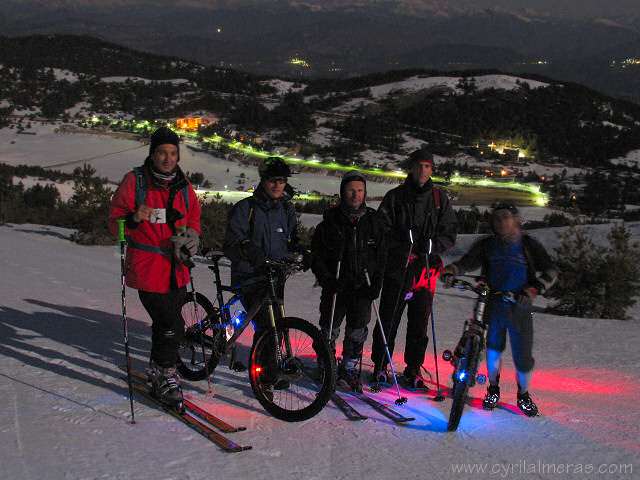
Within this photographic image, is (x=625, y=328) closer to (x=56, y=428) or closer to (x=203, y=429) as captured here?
(x=203, y=429)

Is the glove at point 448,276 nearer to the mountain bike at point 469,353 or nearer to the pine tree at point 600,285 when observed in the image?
the mountain bike at point 469,353

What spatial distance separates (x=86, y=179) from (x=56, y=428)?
639 inches

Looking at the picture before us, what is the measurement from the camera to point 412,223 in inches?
219

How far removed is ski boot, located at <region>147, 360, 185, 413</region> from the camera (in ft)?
15.6

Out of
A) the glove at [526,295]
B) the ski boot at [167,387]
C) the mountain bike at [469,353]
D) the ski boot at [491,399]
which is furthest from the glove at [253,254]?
the ski boot at [491,399]

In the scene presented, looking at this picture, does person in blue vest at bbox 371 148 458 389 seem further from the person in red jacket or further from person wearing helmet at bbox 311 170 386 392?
the person in red jacket

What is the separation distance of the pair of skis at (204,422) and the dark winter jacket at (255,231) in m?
1.11

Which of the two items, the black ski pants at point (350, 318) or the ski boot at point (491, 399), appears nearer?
the ski boot at point (491, 399)

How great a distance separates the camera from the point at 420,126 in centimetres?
6775

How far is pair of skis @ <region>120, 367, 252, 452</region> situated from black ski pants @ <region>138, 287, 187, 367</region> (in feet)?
1.18

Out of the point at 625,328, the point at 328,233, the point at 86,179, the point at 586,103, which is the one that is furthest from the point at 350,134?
the point at 328,233

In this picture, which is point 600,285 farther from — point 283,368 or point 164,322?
point 164,322

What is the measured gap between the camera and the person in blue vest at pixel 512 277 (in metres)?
4.91

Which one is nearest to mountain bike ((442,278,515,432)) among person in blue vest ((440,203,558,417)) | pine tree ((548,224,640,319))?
person in blue vest ((440,203,558,417))
